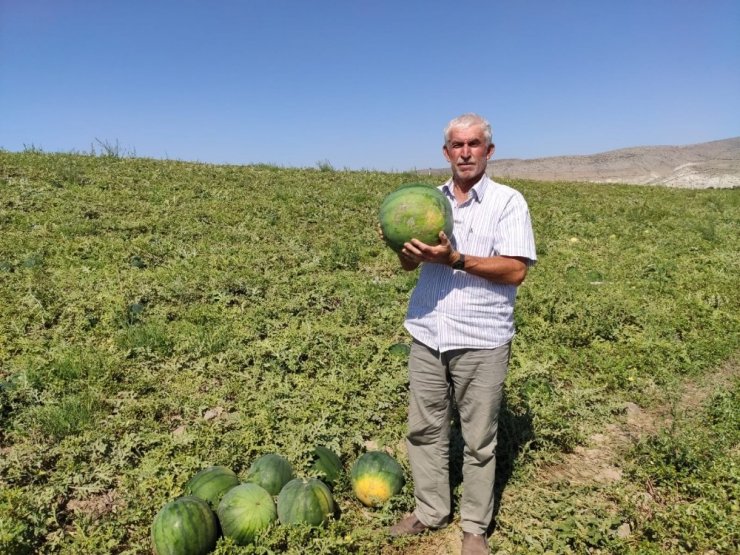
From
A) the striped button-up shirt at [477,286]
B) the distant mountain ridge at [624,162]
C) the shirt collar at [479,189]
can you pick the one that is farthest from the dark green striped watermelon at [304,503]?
the distant mountain ridge at [624,162]

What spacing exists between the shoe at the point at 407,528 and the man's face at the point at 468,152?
2.36 metres

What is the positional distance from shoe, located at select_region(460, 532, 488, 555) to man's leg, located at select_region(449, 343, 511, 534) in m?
0.03

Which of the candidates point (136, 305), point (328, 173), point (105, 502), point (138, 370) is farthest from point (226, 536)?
point (328, 173)

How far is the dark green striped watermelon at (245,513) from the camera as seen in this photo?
3.41 metres

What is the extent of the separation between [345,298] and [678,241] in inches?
320

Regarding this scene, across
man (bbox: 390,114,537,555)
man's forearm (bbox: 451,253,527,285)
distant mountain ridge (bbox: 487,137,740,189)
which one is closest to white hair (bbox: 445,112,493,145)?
man (bbox: 390,114,537,555)

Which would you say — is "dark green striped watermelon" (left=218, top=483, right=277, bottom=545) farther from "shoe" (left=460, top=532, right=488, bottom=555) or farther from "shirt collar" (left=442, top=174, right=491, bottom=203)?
"shirt collar" (left=442, top=174, right=491, bottom=203)

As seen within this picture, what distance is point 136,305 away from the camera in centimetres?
680

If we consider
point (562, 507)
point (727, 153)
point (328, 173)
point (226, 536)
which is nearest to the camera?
point (226, 536)

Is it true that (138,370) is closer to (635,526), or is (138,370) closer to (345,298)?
(345,298)

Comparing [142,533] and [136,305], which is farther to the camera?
[136,305]

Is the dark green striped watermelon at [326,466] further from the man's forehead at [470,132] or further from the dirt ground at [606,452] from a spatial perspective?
the man's forehead at [470,132]

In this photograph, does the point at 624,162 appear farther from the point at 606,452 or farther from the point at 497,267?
the point at 497,267

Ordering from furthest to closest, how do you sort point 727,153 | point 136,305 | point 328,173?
1. point 727,153
2. point 328,173
3. point 136,305
